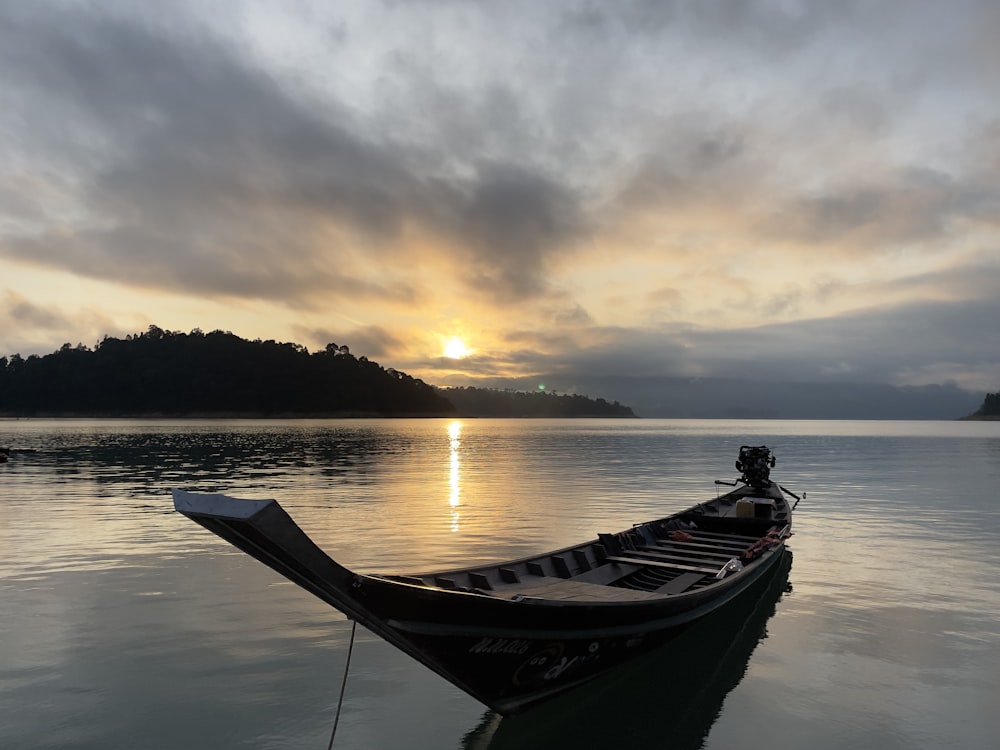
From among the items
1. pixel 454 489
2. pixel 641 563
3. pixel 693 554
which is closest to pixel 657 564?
pixel 641 563

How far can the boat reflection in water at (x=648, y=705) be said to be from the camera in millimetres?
9266

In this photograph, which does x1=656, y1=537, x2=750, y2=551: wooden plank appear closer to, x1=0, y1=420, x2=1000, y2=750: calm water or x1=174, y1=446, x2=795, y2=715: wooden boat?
x1=0, y1=420, x2=1000, y2=750: calm water

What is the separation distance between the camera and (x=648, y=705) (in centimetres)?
1046

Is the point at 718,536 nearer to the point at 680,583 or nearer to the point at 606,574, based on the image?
the point at 680,583

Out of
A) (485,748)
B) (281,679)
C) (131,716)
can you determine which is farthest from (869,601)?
(131,716)

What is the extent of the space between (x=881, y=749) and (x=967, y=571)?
13.8 m

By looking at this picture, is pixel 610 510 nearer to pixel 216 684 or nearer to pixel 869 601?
pixel 869 601

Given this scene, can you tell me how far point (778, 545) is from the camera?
16375 mm

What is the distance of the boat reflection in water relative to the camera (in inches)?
365

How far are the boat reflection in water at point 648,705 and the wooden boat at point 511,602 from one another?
21.8 inches

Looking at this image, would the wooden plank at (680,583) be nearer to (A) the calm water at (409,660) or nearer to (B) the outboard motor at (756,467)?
(A) the calm water at (409,660)

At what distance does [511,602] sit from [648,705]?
170 inches

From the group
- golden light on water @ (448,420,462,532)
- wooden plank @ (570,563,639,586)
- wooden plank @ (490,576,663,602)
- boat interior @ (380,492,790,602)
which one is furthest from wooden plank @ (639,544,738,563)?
golden light on water @ (448,420,462,532)

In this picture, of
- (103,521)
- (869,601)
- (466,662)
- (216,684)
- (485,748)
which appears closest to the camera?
(466,662)
